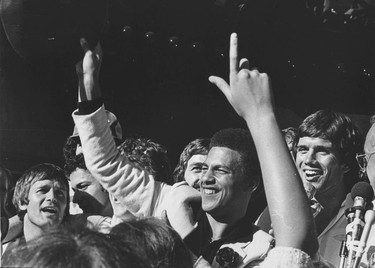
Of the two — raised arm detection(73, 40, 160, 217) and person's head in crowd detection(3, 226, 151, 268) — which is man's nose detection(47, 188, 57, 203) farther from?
person's head in crowd detection(3, 226, 151, 268)

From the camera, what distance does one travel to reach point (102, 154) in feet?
9.22

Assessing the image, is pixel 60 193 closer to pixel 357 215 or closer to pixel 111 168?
pixel 111 168

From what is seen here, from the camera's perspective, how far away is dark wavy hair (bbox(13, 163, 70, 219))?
3.14m

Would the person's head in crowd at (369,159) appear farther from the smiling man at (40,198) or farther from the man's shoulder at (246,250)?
the smiling man at (40,198)

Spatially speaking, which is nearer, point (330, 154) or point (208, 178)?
point (208, 178)

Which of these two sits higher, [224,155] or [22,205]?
[224,155]

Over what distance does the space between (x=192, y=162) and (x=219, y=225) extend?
552mm

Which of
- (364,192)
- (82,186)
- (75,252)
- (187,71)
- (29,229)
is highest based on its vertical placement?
(187,71)

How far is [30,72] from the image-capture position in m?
3.33

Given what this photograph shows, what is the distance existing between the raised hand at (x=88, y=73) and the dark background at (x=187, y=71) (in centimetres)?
20

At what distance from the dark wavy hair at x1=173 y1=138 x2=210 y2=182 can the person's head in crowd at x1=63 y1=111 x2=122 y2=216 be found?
0.93 ft

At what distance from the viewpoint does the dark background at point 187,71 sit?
10.8ft

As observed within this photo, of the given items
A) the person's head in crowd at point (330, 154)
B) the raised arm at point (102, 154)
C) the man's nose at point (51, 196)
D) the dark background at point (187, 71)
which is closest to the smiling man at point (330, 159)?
the person's head in crowd at point (330, 154)

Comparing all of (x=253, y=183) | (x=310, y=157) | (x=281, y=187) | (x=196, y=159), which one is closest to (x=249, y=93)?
(x=281, y=187)
